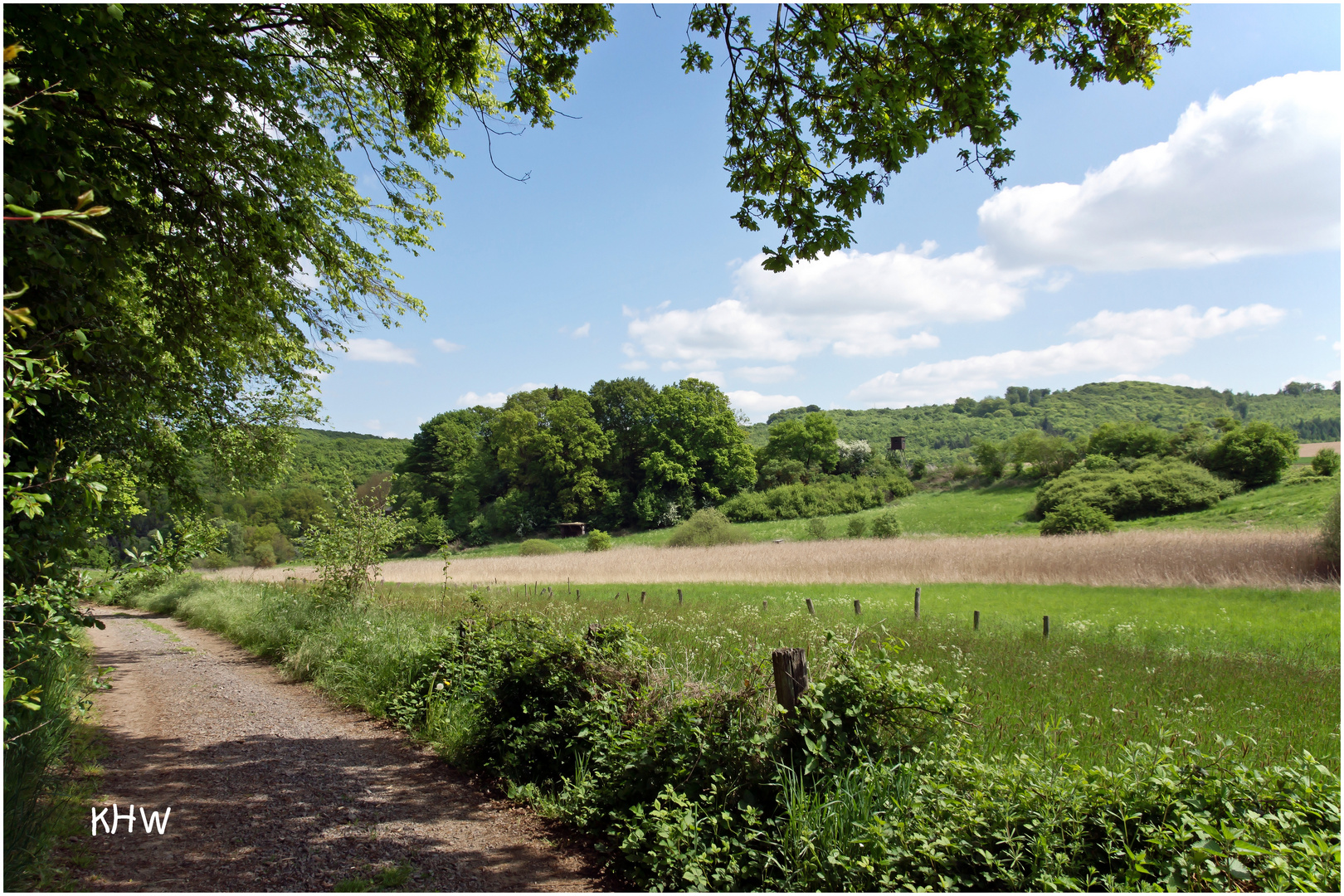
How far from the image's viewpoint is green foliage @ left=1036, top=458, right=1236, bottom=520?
34.7m

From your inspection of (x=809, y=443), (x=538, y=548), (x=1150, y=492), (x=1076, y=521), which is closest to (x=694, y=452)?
(x=809, y=443)

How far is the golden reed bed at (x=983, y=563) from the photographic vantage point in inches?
Result: 709

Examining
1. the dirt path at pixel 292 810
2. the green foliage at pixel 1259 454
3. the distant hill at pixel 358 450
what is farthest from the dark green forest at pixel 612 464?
the dirt path at pixel 292 810

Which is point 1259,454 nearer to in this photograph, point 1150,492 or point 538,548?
point 1150,492

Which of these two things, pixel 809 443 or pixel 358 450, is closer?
pixel 809 443

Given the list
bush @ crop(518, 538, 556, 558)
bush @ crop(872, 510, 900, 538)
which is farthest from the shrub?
bush @ crop(518, 538, 556, 558)

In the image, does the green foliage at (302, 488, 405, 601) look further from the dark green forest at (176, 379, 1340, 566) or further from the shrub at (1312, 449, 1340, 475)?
the shrub at (1312, 449, 1340, 475)

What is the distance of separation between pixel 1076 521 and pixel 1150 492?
7.35 m

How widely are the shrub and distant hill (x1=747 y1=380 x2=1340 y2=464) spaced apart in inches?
1692

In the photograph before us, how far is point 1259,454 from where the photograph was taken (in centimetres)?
3706

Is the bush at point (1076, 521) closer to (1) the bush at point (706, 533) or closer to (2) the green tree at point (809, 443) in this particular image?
(1) the bush at point (706, 533)

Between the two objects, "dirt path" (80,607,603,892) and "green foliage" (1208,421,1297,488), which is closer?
"dirt path" (80,607,603,892)

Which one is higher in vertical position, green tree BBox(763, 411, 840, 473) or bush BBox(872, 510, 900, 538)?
green tree BBox(763, 411, 840, 473)

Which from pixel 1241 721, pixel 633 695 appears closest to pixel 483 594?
pixel 633 695
